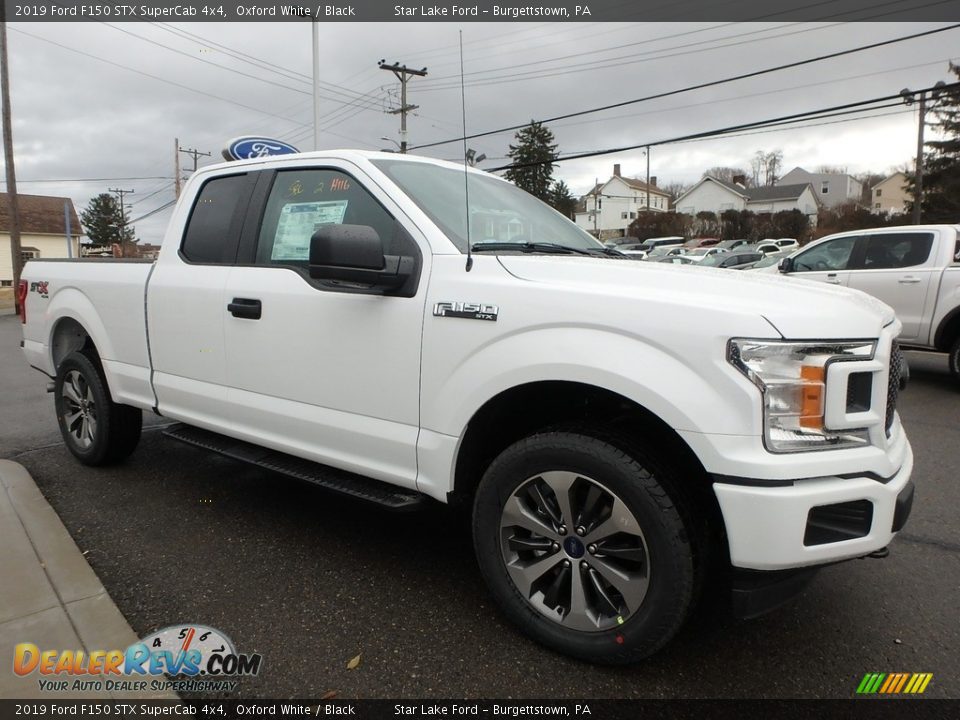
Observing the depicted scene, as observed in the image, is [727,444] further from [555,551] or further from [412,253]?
[412,253]

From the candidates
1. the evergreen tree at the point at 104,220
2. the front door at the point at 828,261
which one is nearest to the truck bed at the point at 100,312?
the front door at the point at 828,261

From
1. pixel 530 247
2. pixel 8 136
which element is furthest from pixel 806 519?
pixel 8 136

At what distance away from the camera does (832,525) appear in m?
2.06

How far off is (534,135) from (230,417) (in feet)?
176

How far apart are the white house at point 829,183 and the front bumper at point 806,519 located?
92366 millimetres

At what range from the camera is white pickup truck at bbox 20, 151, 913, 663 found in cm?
202

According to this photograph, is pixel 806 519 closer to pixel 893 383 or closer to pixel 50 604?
pixel 893 383

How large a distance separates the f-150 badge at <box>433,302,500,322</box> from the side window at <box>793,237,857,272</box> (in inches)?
299

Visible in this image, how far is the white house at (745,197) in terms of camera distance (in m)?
74.0

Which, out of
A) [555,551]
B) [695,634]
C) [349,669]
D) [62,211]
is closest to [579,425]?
[555,551]

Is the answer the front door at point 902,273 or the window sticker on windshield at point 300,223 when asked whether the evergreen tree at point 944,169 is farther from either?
the window sticker on windshield at point 300,223

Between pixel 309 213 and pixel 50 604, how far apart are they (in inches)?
81.6

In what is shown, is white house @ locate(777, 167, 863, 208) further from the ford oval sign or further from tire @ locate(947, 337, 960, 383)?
the ford oval sign

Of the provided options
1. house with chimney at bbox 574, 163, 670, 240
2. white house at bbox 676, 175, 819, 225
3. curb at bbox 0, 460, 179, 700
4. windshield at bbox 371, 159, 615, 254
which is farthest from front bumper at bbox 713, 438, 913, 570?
house with chimney at bbox 574, 163, 670, 240
